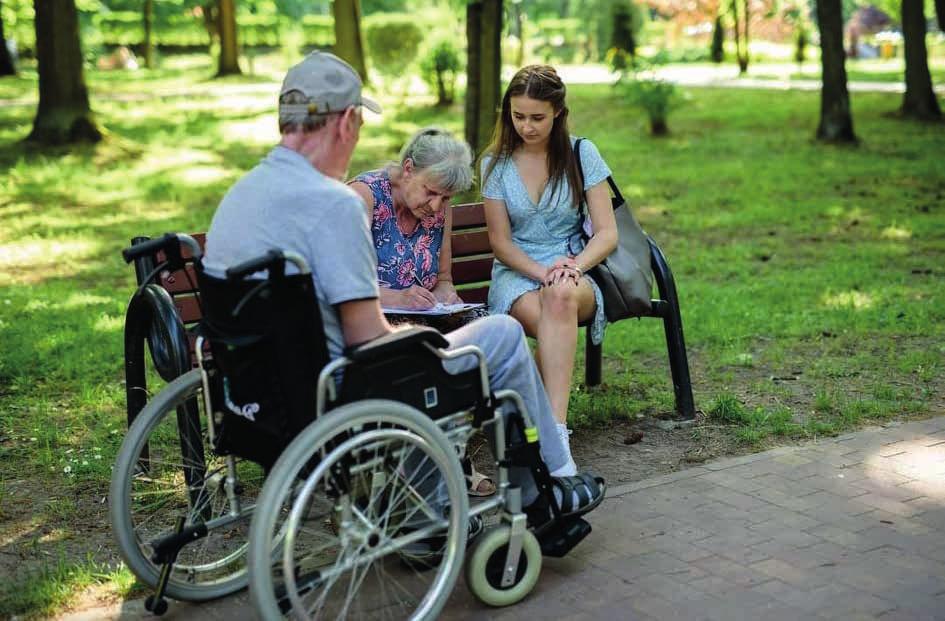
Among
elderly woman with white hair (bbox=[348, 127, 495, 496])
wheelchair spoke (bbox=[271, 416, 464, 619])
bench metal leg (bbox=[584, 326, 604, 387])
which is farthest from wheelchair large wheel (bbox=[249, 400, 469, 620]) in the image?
bench metal leg (bbox=[584, 326, 604, 387])

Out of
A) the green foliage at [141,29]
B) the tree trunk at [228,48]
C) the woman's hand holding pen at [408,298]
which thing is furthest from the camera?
the green foliage at [141,29]

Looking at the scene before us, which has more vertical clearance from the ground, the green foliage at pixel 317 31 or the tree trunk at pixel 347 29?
the green foliage at pixel 317 31

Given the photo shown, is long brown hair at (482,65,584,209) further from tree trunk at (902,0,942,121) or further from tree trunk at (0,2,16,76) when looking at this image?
tree trunk at (0,2,16,76)

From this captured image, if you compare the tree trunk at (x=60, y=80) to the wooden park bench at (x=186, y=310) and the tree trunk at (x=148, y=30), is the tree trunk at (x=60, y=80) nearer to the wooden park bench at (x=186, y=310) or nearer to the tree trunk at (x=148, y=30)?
the wooden park bench at (x=186, y=310)

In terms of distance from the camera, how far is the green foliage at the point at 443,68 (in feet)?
→ 61.2

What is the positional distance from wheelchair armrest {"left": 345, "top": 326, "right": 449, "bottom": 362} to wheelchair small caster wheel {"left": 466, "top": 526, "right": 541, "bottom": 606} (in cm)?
63

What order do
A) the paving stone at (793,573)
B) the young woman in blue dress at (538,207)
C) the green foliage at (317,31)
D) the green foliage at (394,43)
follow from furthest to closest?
the green foliage at (317,31) → the green foliage at (394,43) → the young woman in blue dress at (538,207) → the paving stone at (793,573)

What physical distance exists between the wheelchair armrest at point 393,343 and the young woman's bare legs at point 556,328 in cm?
121

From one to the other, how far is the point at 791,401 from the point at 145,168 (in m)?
9.58

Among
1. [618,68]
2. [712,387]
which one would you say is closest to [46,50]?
[618,68]

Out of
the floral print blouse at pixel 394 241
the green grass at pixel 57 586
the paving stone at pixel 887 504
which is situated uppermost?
the floral print blouse at pixel 394 241

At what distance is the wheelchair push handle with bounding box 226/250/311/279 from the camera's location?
9.78 feet

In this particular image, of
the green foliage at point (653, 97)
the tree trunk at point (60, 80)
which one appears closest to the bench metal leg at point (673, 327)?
the tree trunk at point (60, 80)

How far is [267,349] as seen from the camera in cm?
310
